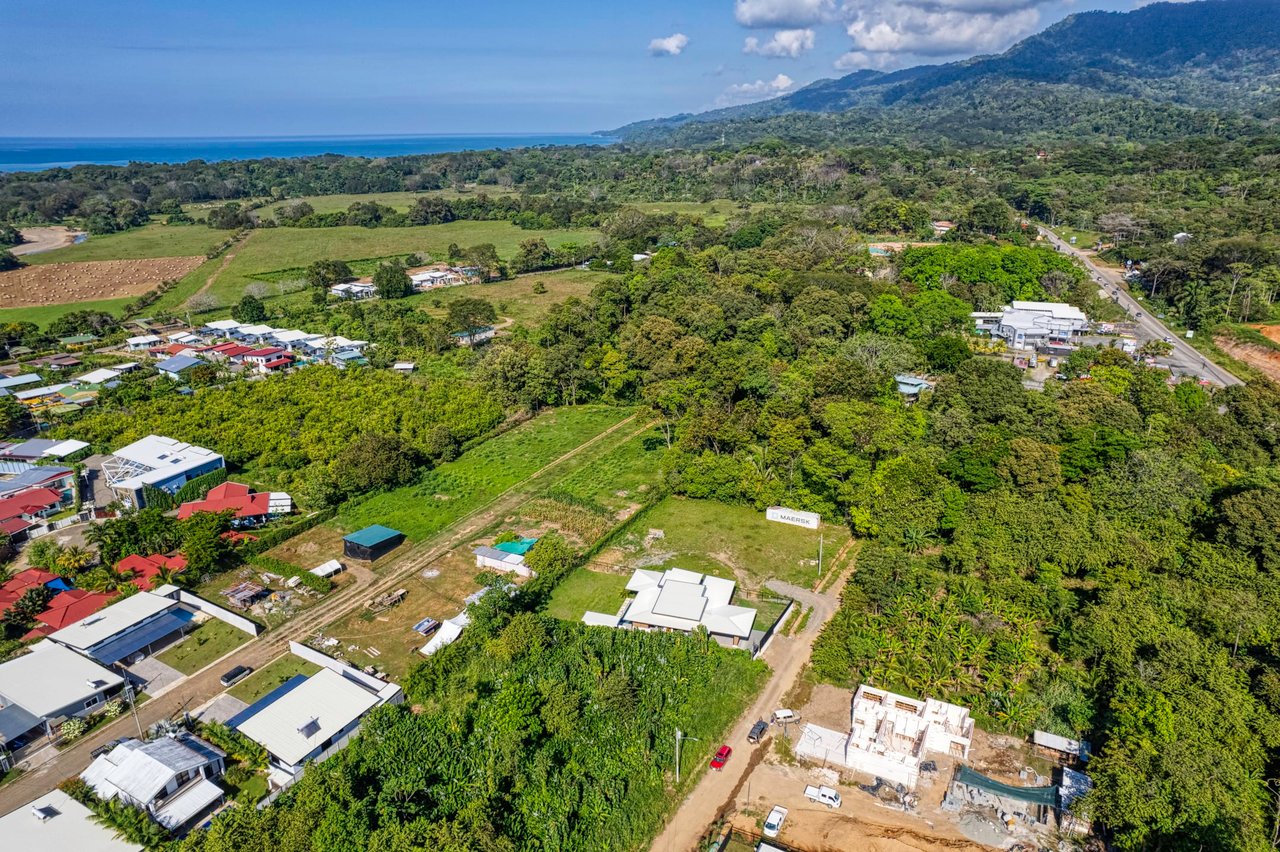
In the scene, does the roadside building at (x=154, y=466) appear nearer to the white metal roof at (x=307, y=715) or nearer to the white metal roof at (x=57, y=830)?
the white metal roof at (x=307, y=715)

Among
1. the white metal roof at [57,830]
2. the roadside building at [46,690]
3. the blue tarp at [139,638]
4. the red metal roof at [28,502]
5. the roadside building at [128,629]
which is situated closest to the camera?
the white metal roof at [57,830]

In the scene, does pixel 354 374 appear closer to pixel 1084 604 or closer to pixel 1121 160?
pixel 1084 604

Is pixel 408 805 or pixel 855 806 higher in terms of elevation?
pixel 408 805

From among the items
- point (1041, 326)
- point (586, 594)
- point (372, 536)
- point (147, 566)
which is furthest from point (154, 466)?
point (1041, 326)

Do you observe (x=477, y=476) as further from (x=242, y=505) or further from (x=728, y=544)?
(x=728, y=544)

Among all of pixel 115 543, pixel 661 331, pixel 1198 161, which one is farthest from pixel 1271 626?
pixel 1198 161

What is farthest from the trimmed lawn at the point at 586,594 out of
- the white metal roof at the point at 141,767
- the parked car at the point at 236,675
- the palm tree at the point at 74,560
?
the palm tree at the point at 74,560
